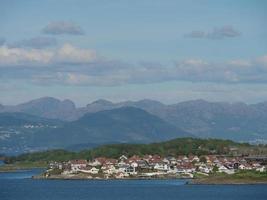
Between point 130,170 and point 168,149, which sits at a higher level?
point 168,149

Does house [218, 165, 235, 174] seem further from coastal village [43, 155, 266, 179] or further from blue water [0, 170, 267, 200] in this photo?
blue water [0, 170, 267, 200]

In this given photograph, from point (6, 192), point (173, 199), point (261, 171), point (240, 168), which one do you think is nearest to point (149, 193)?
point (173, 199)

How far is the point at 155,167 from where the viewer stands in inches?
3989

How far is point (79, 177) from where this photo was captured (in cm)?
9762

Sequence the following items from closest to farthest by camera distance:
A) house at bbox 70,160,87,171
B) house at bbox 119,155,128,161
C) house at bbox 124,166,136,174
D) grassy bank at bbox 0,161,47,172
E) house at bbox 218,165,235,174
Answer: house at bbox 218,165,235,174, house at bbox 124,166,136,174, house at bbox 70,160,87,171, house at bbox 119,155,128,161, grassy bank at bbox 0,161,47,172

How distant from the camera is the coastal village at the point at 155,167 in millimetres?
95812

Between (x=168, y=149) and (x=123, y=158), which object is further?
(x=168, y=149)

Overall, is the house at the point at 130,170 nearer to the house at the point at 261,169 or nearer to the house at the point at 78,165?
the house at the point at 78,165

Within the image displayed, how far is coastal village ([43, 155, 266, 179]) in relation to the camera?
9581cm

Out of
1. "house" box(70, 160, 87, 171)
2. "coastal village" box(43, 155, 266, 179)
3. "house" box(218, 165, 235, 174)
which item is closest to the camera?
"house" box(218, 165, 235, 174)

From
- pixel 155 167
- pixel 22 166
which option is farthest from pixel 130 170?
pixel 22 166

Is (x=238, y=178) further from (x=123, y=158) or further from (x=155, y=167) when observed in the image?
(x=123, y=158)

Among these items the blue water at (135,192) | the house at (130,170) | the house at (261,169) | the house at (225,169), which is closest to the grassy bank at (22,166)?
the house at (130,170)

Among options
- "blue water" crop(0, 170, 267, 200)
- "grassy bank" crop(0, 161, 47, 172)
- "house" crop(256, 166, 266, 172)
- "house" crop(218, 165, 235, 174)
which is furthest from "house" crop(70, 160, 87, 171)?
"house" crop(256, 166, 266, 172)
